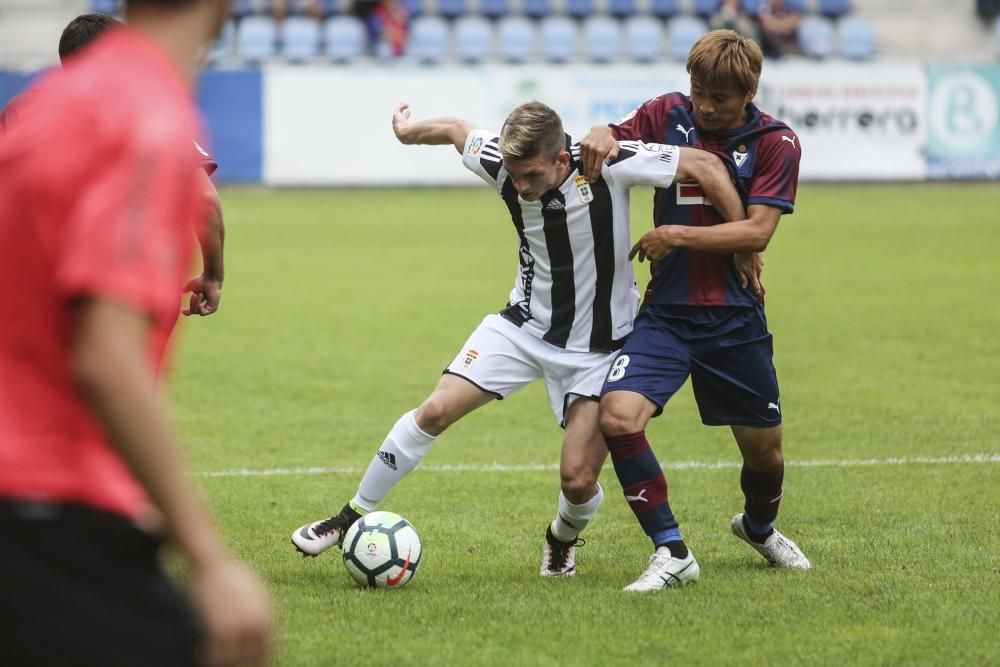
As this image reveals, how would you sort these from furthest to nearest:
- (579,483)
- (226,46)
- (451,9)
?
(451,9) < (226,46) < (579,483)

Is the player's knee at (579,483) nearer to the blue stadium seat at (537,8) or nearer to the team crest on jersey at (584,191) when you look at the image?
the team crest on jersey at (584,191)

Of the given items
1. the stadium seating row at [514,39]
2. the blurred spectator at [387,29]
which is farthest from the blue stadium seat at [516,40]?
the blurred spectator at [387,29]

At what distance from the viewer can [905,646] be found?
14.5ft

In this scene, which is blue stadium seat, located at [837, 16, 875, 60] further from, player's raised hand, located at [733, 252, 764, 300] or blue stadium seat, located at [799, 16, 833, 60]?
player's raised hand, located at [733, 252, 764, 300]

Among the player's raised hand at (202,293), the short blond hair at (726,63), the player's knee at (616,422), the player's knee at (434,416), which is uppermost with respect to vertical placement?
the short blond hair at (726,63)

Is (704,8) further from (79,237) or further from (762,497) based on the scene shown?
(79,237)

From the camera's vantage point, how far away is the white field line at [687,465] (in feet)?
23.6

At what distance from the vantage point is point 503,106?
22688 mm

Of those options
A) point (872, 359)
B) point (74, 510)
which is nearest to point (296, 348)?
point (872, 359)

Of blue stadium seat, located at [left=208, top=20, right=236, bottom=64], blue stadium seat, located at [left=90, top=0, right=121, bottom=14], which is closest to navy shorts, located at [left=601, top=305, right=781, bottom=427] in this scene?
blue stadium seat, located at [left=208, top=20, right=236, bottom=64]

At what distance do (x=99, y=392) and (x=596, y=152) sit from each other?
11.3 feet

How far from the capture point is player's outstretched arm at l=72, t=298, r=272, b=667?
6.13 feet

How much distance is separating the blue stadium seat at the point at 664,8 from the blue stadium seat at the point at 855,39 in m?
3.08

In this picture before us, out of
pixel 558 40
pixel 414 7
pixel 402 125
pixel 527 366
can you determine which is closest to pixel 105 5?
pixel 414 7
